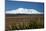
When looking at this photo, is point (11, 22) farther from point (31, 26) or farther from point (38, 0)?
point (38, 0)

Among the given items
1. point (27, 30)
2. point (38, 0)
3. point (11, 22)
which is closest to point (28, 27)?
point (27, 30)

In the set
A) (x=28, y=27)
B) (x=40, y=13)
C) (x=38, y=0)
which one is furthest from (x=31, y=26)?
(x=38, y=0)

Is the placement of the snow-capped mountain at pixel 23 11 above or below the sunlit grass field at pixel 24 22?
above

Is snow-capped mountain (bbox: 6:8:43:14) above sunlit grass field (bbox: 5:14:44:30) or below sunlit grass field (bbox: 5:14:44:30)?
above

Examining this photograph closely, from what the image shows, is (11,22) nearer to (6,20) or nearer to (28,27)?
(6,20)

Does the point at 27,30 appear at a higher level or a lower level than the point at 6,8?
lower

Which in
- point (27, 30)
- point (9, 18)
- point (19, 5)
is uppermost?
point (19, 5)
